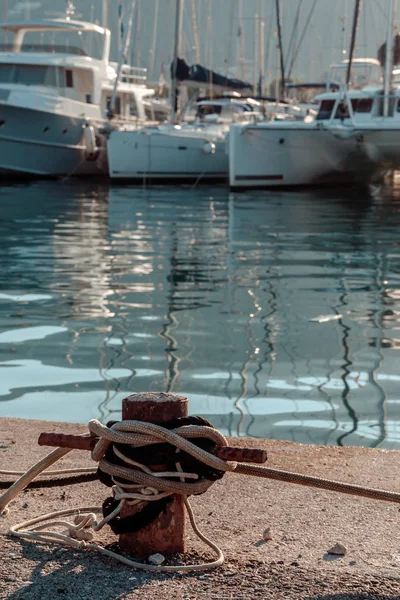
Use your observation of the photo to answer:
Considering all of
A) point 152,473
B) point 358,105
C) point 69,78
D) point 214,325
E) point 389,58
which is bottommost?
point 214,325

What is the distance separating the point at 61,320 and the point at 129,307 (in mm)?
847

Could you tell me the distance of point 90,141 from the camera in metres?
33.2

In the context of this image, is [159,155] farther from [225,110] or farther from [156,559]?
[156,559]

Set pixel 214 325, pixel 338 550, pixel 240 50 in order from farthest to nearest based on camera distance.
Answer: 1. pixel 240 50
2. pixel 214 325
3. pixel 338 550

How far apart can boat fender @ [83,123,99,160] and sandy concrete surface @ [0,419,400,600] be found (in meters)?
29.4

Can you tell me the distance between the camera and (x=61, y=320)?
28.2 feet

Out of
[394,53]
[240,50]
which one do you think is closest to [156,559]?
[394,53]

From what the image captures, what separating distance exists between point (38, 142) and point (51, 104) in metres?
1.19

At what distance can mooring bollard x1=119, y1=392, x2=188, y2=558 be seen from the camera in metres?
2.83

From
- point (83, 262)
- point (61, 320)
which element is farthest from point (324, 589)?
point (83, 262)

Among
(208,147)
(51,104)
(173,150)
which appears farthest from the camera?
(51,104)

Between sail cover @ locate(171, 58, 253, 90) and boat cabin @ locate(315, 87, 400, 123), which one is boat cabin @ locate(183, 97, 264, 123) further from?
boat cabin @ locate(315, 87, 400, 123)

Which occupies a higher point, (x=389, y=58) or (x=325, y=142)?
(x=389, y=58)

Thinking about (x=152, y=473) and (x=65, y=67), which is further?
(x=65, y=67)
